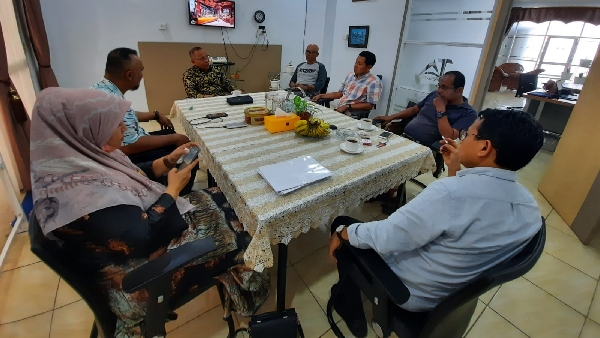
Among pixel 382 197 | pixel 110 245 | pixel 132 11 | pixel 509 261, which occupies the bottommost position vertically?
pixel 382 197

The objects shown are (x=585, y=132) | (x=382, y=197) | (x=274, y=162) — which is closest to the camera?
(x=274, y=162)

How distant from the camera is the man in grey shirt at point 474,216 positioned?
0.73 metres

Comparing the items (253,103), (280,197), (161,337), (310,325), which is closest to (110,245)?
(161,337)

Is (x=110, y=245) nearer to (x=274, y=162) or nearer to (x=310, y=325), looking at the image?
(x=274, y=162)

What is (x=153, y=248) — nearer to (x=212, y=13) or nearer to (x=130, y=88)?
(x=130, y=88)

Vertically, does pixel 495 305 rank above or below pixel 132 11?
below

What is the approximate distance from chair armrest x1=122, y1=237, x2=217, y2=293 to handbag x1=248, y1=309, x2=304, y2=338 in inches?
19.4

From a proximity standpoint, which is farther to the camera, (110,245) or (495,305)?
(495,305)

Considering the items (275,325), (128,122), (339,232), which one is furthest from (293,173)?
(128,122)

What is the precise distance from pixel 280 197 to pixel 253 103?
1.61m

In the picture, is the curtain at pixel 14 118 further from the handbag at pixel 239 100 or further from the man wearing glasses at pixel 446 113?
the man wearing glasses at pixel 446 113

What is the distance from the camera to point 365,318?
135 cm

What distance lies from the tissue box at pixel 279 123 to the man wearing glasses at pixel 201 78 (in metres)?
1.55

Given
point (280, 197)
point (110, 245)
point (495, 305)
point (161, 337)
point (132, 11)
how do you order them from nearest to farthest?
point (110, 245), point (161, 337), point (280, 197), point (495, 305), point (132, 11)
